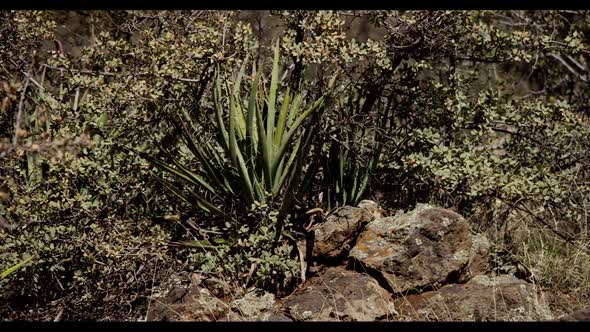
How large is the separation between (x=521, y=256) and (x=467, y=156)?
0.84 m

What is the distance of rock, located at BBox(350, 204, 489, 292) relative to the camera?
4129 millimetres

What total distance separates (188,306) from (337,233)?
3.63 feet

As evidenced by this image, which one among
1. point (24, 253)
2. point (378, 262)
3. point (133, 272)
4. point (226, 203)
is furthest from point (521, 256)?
point (24, 253)

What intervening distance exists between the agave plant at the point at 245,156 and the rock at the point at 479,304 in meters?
1.06

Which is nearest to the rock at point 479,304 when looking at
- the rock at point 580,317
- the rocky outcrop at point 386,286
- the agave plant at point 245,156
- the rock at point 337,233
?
the rocky outcrop at point 386,286

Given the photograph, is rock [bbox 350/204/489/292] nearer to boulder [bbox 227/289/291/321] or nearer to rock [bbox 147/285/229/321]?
boulder [bbox 227/289/291/321]

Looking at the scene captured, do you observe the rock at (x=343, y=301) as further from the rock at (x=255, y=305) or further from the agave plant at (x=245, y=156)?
the agave plant at (x=245, y=156)

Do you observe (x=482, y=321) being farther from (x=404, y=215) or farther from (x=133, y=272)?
(x=133, y=272)

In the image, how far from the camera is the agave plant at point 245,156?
4484 mm

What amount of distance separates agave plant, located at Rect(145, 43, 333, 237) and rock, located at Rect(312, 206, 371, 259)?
295mm

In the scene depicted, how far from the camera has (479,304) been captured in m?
3.87

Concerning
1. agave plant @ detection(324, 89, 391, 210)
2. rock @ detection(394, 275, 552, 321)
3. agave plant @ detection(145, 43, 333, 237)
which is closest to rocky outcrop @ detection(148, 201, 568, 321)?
rock @ detection(394, 275, 552, 321)

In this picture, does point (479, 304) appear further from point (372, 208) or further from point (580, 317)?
point (372, 208)

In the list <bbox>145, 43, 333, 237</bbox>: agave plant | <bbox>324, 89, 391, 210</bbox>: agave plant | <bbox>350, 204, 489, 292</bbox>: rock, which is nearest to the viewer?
<bbox>350, 204, 489, 292</bbox>: rock
